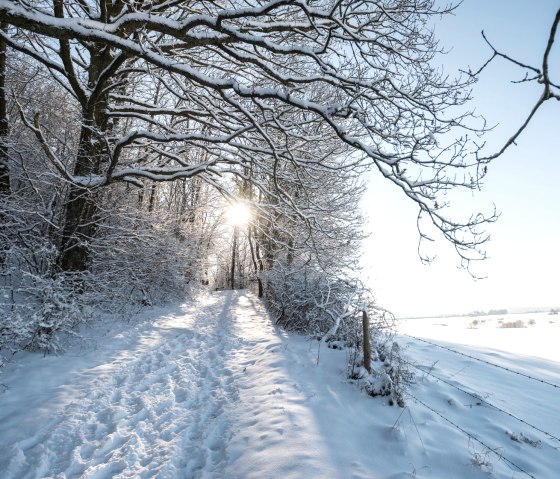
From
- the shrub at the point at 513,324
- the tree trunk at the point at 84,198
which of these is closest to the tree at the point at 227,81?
the tree trunk at the point at 84,198

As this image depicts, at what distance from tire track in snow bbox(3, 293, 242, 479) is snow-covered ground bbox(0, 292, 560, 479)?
2 cm

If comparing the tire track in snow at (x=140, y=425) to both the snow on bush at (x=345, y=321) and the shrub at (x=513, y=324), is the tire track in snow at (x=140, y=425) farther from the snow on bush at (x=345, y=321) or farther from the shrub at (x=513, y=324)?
the shrub at (x=513, y=324)

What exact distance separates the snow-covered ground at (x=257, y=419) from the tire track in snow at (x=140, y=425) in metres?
0.02

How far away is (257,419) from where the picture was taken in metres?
3.89

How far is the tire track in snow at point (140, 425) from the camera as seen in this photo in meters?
3.00

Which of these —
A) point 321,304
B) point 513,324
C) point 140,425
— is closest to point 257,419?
point 140,425

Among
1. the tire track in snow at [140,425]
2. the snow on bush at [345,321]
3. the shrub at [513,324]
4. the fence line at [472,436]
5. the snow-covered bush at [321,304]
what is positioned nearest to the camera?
the tire track in snow at [140,425]

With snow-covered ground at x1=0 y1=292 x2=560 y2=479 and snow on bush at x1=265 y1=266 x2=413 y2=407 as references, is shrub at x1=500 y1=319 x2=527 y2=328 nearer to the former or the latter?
snow-covered ground at x1=0 y1=292 x2=560 y2=479

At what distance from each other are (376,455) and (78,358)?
15.9ft

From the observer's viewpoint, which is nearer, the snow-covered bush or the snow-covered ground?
the snow-covered ground

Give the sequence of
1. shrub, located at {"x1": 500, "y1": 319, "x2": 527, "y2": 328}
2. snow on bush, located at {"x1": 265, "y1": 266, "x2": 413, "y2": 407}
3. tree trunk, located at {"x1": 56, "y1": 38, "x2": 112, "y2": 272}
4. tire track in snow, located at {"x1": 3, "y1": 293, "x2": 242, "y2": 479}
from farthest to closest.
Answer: shrub, located at {"x1": 500, "y1": 319, "x2": 527, "y2": 328} → tree trunk, located at {"x1": 56, "y1": 38, "x2": 112, "y2": 272} → snow on bush, located at {"x1": 265, "y1": 266, "x2": 413, "y2": 407} → tire track in snow, located at {"x1": 3, "y1": 293, "x2": 242, "y2": 479}

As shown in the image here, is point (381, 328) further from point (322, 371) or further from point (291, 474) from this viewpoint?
point (291, 474)

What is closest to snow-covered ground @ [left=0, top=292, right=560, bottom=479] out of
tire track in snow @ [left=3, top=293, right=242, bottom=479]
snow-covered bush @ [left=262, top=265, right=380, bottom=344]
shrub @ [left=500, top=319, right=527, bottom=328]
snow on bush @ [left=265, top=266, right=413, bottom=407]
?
tire track in snow @ [left=3, top=293, right=242, bottom=479]

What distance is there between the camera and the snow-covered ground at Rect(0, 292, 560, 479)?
120 inches
